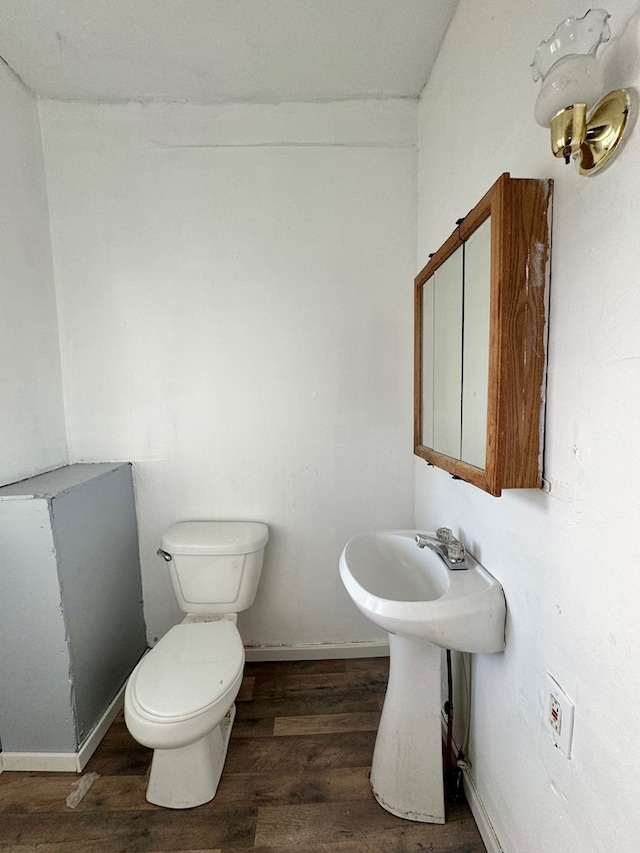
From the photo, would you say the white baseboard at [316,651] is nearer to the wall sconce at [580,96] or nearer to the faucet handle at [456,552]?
the faucet handle at [456,552]

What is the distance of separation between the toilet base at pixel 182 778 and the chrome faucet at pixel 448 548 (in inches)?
37.5

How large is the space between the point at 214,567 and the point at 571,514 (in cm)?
131

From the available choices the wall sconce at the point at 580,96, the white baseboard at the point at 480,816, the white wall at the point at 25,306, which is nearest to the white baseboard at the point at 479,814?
the white baseboard at the point at 480,816

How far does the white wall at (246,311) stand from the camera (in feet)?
5.20

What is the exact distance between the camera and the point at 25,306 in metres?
1.48

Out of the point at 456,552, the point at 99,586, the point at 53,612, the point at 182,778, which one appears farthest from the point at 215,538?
the point at 456,552

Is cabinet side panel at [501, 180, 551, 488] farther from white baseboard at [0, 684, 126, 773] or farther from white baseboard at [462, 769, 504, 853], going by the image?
white baseboard at [0, 684, 126, 773]

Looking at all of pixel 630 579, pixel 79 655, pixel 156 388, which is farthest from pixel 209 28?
pixel 79 655

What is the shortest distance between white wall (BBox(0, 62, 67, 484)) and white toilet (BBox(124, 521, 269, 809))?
66 centimetres

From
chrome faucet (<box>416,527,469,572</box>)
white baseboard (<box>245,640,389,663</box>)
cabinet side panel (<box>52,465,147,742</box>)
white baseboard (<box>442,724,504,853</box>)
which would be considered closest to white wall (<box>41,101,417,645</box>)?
cabinet side panel (<box>52,465,147,742</box>)

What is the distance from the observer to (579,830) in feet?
2.29

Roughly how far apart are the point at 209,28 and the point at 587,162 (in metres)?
1.38

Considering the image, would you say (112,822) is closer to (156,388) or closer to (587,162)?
(156,388)

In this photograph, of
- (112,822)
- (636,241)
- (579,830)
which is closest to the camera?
(636,241)
